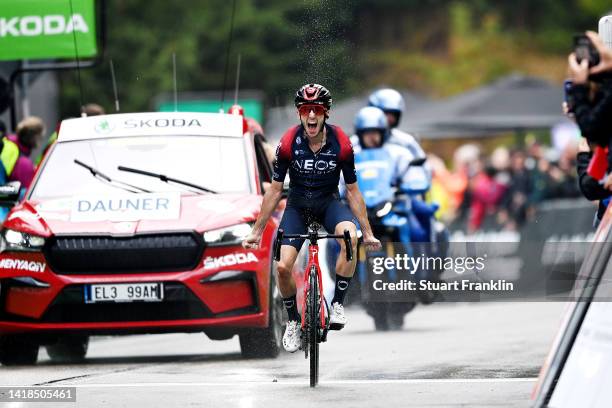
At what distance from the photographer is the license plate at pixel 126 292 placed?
45.1ft

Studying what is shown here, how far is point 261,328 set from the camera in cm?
1412

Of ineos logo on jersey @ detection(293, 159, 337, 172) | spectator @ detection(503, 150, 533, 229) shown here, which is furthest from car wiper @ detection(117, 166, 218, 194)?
spectator @ detection(503, 150, 533, 229)

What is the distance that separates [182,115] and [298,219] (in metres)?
2.88

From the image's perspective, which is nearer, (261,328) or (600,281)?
→ (600,281)

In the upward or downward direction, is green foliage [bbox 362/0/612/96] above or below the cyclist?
below

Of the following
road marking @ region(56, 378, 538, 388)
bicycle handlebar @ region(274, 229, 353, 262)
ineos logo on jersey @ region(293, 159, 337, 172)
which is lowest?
road marking @ region(56, 378, 538, 388)

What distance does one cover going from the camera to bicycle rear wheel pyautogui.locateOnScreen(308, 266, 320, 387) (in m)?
12.0

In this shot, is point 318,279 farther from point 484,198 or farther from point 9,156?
point 484,198

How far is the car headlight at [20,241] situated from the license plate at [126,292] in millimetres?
526

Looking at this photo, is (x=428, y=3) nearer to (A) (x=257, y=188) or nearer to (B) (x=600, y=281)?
(A) (x=257, y=188)

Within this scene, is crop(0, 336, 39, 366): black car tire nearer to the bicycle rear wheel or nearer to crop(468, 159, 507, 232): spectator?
the bicycle rear wheel

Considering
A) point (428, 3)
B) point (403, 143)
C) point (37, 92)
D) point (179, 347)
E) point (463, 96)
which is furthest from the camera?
point (428, 3)

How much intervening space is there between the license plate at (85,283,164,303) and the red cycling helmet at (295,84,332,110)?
2.17 meters

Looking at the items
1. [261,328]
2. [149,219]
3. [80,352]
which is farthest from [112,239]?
[80,352]
